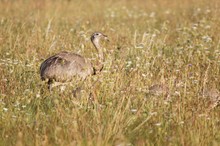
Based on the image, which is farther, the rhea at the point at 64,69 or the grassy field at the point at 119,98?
the rhea at the point at 64,69

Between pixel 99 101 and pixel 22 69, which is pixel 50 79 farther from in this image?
pixel 99 101

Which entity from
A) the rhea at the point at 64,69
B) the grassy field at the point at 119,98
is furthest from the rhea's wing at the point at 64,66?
the grassy field at the point at 119,98

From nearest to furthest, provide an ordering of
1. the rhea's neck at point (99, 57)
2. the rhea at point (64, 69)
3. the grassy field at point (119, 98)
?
the grassy field at point (119, 98), the rhea at point (64, 69), the rhea's neck at point (99, 57)

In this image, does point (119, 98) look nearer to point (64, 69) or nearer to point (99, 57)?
point (64, 69)

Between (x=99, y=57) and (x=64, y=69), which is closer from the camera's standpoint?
(x=64, y=69)

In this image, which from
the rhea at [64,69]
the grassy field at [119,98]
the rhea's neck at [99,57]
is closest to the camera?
the grassy field at [119,98]

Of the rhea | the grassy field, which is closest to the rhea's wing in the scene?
the rhea

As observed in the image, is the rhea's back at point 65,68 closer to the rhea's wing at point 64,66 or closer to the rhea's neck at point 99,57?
the rhea's wing at point 64,66

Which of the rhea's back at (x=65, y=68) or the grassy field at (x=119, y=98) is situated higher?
the rhea's back at (x=65, y=68)

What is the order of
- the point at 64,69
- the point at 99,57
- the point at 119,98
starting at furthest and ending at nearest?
the point at 99,57 → the point at 64,69 → the point at 119,98

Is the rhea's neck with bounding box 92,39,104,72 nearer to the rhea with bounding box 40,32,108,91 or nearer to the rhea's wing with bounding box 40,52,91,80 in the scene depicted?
the rhea with bounding box 40,32,108,91

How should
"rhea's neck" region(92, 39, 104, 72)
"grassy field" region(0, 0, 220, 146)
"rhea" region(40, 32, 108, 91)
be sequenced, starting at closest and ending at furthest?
1. "grassy field" region(0, 0, 220, 146)
2. "rhea" region(40, 32, 108, 91)
3. "rhea's neck" region(92, 39, 104, 72)

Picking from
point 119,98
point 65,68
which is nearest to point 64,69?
point 65,68

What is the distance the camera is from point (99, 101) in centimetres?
644
